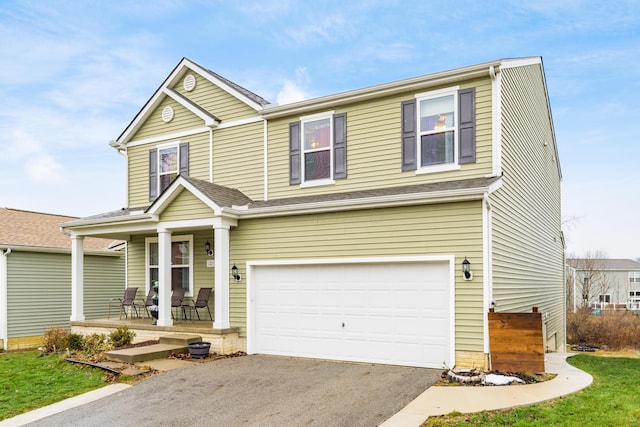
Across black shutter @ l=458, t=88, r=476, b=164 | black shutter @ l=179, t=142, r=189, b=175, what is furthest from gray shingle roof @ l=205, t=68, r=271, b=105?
black shutter @ l=458, t=88, r=476, b=164

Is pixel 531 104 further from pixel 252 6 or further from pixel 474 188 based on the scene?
pixel 252 6

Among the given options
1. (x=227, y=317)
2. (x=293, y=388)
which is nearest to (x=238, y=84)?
(x=227, y=317)

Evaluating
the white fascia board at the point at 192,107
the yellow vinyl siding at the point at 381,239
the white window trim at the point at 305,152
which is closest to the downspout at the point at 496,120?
the yellow vinyl siding at the point at 381,239

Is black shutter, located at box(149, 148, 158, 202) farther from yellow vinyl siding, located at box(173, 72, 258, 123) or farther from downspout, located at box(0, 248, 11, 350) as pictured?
downspout, located at box(0, 248, 11, 350)

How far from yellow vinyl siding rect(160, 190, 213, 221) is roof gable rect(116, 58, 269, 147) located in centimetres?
261

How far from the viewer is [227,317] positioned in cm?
1146

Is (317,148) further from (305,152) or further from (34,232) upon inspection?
(34,232)

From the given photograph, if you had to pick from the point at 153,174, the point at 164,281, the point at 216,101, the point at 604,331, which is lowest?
the point at 604,331

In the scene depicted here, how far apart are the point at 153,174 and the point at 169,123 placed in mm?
1525

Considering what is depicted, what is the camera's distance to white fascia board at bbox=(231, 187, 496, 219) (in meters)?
8.87

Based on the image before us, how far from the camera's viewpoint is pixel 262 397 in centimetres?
767

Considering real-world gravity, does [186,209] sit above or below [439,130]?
below

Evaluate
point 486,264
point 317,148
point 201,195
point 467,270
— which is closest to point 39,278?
point 201,195

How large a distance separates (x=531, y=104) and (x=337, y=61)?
26.5ft
